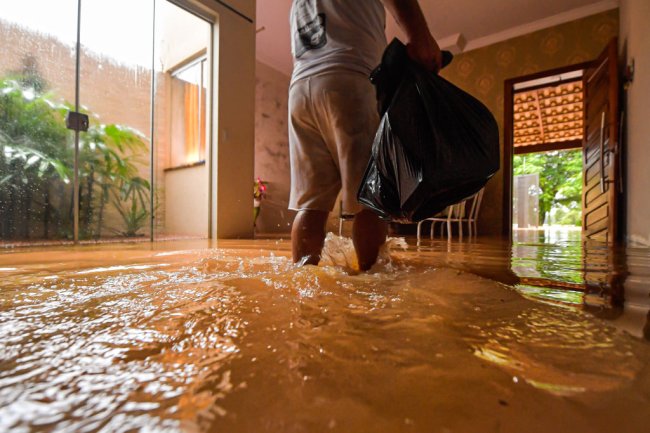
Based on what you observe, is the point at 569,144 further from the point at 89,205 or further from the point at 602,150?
the point at 89,205

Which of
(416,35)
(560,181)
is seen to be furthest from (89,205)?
(560,181)

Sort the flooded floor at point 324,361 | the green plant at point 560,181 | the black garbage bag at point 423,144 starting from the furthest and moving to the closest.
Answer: the green plant at point 560,181 → the black garbage bag at point 423,144 → the flooded floor at point 324,361

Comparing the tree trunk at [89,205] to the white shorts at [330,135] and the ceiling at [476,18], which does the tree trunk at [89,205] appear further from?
the ceiling at [476,18]

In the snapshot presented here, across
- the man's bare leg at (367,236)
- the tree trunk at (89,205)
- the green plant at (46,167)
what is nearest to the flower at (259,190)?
the green plant at (46,167)

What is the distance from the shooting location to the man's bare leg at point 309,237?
112 centimetres

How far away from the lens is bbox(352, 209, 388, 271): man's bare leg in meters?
1.05

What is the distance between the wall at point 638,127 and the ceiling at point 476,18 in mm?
1031

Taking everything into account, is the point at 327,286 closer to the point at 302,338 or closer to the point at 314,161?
the point at 302,338

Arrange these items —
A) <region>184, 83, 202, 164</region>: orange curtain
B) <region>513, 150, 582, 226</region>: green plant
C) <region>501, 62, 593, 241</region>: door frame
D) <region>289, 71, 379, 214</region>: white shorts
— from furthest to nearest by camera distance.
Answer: <region>513, 150, 582, 226</region>: green plant → <region>501, 62, 593, 241</region>: door frame → <region>184, 83, 202, 164</region>: orange curtain → <region>289, 71, 379, 214</region>: white shorts

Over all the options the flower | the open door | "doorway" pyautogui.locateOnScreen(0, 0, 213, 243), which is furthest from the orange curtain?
the open door

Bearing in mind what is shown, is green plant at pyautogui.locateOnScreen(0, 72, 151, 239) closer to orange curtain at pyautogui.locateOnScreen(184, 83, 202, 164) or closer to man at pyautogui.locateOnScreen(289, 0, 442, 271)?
orange curtain at pyautogui.locateOnScreen(184, 83, 202, 164)

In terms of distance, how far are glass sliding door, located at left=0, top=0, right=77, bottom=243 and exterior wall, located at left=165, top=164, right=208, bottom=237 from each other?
96 cm

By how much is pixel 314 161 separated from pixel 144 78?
282 centimetres

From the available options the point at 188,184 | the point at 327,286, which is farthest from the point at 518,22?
the point at 327,286
